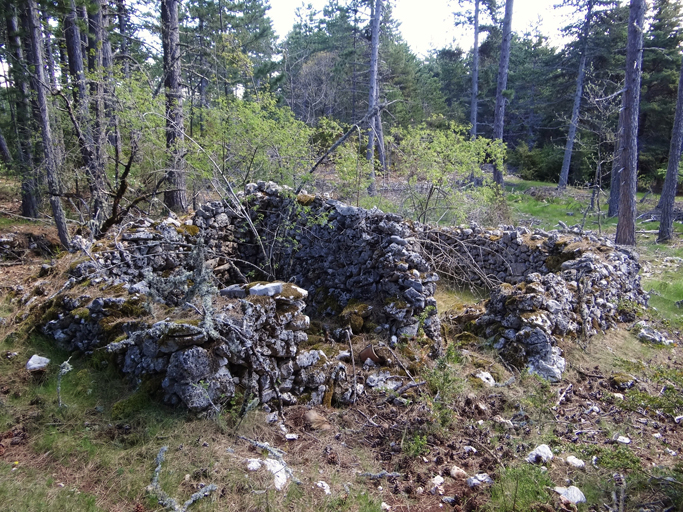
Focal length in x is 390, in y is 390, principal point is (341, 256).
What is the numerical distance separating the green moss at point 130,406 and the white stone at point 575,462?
349 centimetres

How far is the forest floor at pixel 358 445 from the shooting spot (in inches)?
104

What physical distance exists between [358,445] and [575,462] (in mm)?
1765

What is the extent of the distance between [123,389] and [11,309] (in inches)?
105

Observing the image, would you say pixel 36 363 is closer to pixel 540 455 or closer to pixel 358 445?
pixel 358 445

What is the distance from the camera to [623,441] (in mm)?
3426

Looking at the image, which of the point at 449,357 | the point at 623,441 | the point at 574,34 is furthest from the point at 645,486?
the point at 574,34

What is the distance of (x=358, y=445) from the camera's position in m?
3.29

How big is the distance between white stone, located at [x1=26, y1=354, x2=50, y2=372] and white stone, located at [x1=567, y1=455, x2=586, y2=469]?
15.5 feet

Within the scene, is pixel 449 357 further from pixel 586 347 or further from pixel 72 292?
pixel 72 292

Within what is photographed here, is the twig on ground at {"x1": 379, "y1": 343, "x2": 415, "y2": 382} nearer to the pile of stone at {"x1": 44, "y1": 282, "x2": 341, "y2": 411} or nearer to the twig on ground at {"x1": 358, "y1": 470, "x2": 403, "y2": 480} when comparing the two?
the pile of stone at {"x1": 44, "y1": 282, "x2": 341, "y2": 411}

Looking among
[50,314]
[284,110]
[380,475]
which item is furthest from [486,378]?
[284,110]

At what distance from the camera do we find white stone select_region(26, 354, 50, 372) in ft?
11.9

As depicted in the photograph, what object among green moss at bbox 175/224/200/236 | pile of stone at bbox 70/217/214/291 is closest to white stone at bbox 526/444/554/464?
pile of stone at bbox 70/217/214/291

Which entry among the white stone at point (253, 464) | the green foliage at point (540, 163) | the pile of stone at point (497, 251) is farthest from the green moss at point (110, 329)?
the green foliage at point (540, 163)
